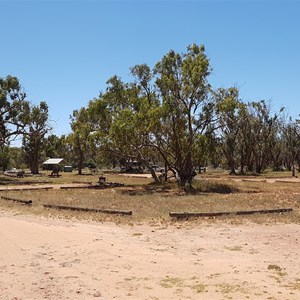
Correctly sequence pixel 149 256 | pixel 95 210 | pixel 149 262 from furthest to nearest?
pixel 95 210, pixel 149 256, pixel 149 262

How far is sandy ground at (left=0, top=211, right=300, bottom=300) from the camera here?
6.55m

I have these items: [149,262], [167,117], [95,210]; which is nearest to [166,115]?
[167,117]

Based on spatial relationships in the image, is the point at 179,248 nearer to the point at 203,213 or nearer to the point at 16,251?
the point at 16,251

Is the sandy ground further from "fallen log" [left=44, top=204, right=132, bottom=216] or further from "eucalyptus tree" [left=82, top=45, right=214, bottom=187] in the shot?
"eucalyptus tree" [left=82, top=45, right=214, bottom=187]

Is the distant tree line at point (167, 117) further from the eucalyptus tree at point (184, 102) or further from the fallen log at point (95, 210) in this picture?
the fallen log at point (95, 210)

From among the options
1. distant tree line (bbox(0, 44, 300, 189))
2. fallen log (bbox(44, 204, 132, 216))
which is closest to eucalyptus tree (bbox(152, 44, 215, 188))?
distant tree line (bbox(0, 44, 300, 189))

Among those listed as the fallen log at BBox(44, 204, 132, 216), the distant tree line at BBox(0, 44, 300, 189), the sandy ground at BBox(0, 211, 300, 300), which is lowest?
the sandy ground at BBox(0, 211, 300, 300)

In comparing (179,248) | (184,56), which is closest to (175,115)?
(184,56)

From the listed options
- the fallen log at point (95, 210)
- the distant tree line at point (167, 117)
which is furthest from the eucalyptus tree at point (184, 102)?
the fallen log at point (95, 210)

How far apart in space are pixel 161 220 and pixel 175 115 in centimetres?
1505

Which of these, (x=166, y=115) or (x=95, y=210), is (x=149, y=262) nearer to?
(x=95, y=210)

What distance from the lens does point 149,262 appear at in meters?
8.32

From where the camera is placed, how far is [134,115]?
86.0 feet

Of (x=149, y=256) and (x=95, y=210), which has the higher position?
(x=95, y=210)
